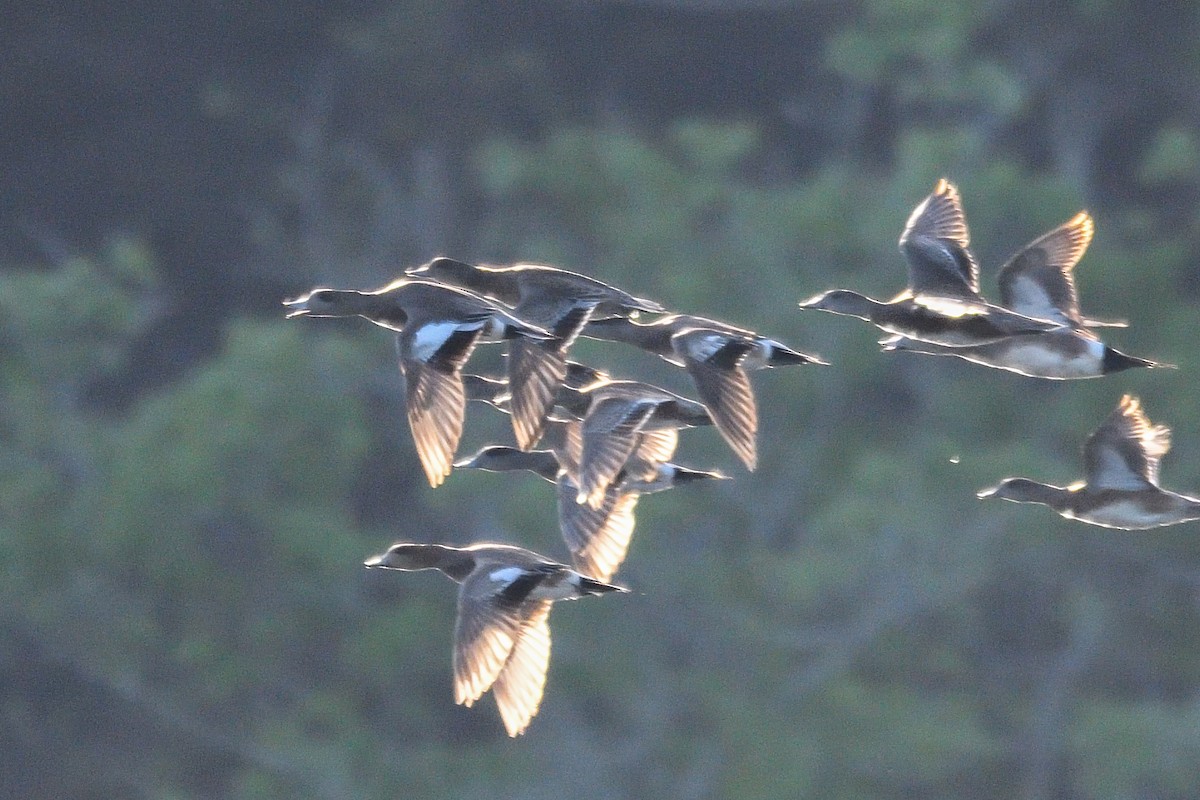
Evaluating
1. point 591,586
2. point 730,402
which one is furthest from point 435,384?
point 730,402

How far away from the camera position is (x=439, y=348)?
22.2 feet

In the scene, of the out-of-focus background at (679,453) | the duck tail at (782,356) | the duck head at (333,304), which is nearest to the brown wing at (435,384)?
the duck head at (333,304)

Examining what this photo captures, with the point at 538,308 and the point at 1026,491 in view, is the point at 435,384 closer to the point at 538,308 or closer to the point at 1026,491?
the point at 538,308

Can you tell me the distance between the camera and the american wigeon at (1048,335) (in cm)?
742

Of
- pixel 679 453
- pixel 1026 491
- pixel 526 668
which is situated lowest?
pixel 679 453

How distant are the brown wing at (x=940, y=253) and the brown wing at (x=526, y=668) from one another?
1.68 meters

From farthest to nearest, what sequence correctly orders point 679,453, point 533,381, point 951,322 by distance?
point 679,453 → point 951,322 → point 533,381

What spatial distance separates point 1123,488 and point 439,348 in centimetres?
224

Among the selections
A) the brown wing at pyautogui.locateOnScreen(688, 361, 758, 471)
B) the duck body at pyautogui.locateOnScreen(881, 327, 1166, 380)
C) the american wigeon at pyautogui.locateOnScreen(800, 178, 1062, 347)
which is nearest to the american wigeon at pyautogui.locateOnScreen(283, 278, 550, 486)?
the brown wing at pyautogui.locateOnScreen(688, 361, 758, 471)

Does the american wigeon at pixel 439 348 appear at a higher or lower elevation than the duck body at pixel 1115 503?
higher

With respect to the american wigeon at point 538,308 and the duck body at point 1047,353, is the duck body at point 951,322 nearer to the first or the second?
the duck body at point 1047,353

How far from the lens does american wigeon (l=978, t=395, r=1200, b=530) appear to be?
7703 mm

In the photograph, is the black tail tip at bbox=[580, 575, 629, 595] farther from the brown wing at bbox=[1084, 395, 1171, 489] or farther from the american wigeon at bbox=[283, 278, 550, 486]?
the brown wing at bbox=[1084, 395, 1171, 489]

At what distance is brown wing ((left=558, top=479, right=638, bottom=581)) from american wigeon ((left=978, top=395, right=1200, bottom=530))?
108 cm
